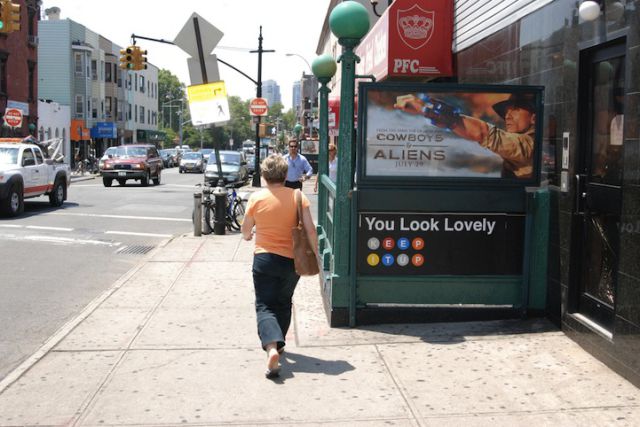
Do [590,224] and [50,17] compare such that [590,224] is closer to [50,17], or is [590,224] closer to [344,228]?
[344,228]

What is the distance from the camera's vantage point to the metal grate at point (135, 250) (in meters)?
12.3

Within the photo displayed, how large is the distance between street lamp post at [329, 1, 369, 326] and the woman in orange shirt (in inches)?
38.3

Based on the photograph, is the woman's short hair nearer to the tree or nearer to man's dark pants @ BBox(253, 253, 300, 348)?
man's dark pants @ BBox(253, 253, 300, 348)

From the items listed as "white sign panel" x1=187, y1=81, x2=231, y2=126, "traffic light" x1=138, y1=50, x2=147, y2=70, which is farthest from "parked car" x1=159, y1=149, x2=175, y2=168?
"white sign panel" x1=187, y1=81, x2=231, y2=126

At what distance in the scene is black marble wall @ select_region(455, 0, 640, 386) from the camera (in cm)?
495

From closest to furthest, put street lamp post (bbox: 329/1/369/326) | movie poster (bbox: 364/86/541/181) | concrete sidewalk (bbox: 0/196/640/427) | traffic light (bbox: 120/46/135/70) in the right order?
concrete sidewalk (bbox: 0/196/640/427)
movie poster (bbox: 364/86/541/181)
street lamp post (bbox: 329/1/369/326)
traffic light (bbox: 120/46/135/70)

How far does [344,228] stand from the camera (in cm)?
661

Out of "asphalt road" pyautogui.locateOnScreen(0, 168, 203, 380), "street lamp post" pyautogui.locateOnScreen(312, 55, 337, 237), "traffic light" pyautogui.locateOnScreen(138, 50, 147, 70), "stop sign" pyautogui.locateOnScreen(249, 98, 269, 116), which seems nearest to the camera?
"asphalt road" pyautogui.locateOnScreen(0, 168, 203, 380)

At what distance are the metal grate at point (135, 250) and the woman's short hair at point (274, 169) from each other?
23.2ft

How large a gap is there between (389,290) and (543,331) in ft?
4.43

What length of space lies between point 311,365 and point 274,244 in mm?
947

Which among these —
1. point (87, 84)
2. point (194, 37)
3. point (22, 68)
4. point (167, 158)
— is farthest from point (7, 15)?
point (167, 158)

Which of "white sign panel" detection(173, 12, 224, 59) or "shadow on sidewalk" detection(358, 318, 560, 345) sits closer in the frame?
"shadow on sidewalk" detection(358, 318, 560, 345)

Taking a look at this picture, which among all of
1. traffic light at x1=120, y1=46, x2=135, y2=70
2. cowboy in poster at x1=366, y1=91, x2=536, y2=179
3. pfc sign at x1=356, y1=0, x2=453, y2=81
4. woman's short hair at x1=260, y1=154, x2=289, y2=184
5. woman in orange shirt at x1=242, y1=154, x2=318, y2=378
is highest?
traffic light at x1=120, y1=46, x2=135, y2=70
